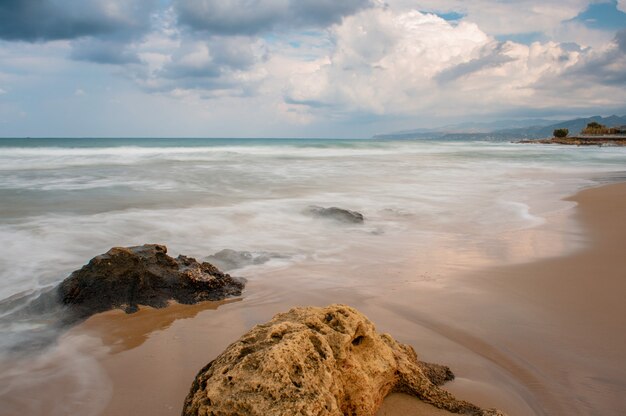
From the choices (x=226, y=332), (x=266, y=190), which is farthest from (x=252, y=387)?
(x=266, y=190)

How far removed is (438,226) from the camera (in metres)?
8.45

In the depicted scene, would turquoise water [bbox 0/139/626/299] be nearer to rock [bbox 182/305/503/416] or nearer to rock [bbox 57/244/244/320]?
rock [bbox 57/244/244/320]

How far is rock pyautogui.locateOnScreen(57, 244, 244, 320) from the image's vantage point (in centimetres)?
416

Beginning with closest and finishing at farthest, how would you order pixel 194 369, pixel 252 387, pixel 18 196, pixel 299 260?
1. pixel 252 387
2. pixel 194 369
3. pixel 299 260
4. pixel 18 196

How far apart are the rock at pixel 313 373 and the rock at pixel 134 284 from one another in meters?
2.06

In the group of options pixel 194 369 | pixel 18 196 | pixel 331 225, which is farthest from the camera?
pixel 18 196

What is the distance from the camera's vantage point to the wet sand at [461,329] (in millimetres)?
2812

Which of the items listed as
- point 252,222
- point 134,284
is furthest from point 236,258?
point 252,222

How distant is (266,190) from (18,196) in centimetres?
681

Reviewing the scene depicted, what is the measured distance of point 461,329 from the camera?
3793mm

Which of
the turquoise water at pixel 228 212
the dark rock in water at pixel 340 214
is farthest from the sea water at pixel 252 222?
the dark rock in water at pixel 340 214

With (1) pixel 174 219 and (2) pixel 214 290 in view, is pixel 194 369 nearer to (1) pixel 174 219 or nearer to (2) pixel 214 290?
(2) pixel 214 290

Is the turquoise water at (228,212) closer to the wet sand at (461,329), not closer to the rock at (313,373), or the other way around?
the wet sand at (461,329)

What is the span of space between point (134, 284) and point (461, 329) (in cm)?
304
